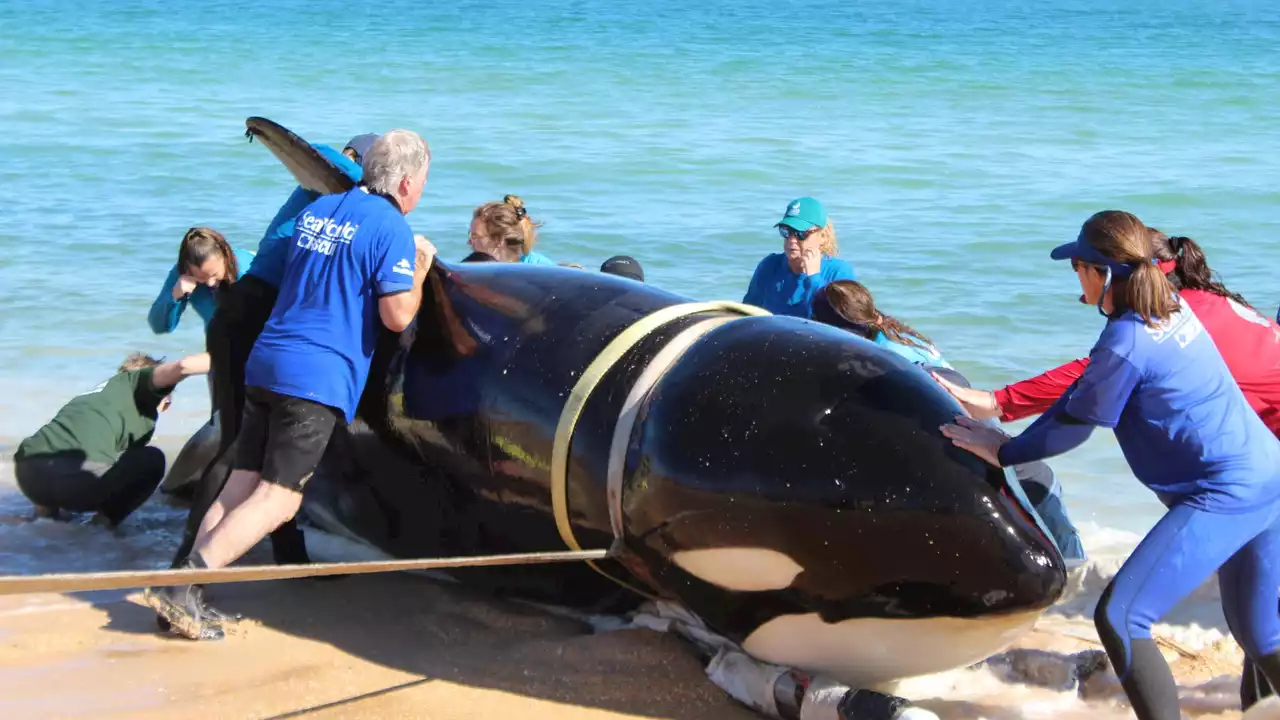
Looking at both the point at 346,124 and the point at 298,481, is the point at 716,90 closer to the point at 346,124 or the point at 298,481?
the point at 346,124

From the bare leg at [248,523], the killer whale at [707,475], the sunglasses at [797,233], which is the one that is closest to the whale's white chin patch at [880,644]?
the killer whale at [707,475]

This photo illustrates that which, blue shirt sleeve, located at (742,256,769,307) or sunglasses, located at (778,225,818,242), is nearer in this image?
sunglasses, located at (778,225,818,242)

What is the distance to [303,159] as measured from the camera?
21.3 feet

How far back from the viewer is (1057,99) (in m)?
28.9

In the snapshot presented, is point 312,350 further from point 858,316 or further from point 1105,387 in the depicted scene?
point 1105,387

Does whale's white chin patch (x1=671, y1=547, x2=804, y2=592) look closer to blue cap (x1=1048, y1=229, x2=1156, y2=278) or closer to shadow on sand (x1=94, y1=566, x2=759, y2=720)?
shadow on sand (x1=94, y1=566, x2=759, y2=720)

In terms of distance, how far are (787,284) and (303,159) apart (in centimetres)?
258

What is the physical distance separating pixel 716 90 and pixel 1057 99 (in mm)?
6387

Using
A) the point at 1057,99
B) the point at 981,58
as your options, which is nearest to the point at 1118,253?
the point at 1057,99

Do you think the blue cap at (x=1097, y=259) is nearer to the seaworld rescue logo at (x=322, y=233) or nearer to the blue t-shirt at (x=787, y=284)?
the seaworld rescue logo at (x=322, y=233)

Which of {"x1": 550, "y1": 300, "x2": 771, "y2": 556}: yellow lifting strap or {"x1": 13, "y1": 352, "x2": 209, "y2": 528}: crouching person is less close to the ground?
{"x1": 550, "y1": 300, "x2": 771, "y2": 556}: yellow lifting strap

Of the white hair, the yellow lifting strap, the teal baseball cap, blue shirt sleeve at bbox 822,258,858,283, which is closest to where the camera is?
the yellow lifting strap

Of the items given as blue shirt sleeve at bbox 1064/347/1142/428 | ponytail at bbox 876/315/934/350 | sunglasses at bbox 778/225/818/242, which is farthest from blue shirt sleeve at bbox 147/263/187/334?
blue shirt sleeve at bbox 1064/347/1142/428

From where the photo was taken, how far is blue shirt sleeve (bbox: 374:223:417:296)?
580cm
